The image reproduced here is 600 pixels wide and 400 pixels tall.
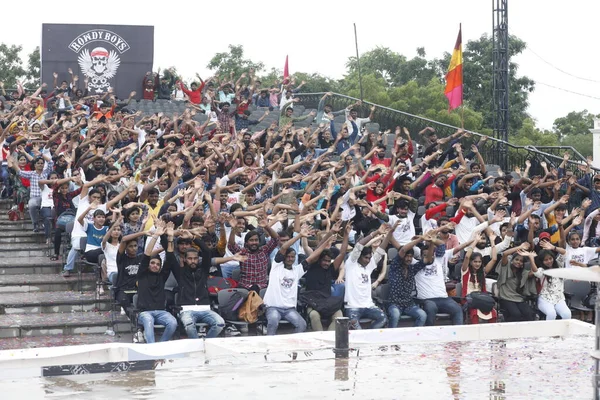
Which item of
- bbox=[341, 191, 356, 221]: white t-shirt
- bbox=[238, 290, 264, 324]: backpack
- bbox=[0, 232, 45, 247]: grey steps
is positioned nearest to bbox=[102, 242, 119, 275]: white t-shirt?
bbox=[238, 290, 264, 324]: backpack

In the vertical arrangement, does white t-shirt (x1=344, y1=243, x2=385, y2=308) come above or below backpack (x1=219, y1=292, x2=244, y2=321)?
above

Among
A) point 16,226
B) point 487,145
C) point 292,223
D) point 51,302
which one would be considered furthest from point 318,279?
point 487,145

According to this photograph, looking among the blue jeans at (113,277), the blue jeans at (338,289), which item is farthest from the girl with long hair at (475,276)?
the blue jeans at (113,277)

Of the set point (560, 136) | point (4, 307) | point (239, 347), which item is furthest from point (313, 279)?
point (560, 136)

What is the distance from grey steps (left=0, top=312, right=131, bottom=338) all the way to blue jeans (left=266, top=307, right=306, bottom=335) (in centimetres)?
210

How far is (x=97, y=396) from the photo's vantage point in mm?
10328

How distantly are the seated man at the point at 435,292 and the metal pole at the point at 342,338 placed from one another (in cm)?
319

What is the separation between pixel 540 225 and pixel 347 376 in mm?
7897

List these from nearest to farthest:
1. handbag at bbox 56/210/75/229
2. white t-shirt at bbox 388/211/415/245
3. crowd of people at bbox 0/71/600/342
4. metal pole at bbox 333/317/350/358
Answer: metal pole at bbox 333/317/350/358 → crowd of people at bbox 0/71/600/342 → handbag at bbox 56/210/75/229 → white t-shirt at bbox 388/211/415/245

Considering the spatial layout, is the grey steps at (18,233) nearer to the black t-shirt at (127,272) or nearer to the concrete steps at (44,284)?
the concrete steps at (44,284)

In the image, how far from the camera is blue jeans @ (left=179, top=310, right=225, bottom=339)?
13875 mm

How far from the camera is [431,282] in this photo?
1552 centimetres

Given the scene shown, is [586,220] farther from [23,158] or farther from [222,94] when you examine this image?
[222,94]

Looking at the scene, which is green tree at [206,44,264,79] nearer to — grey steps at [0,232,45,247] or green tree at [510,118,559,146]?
green tree at [510,118,559,146]
